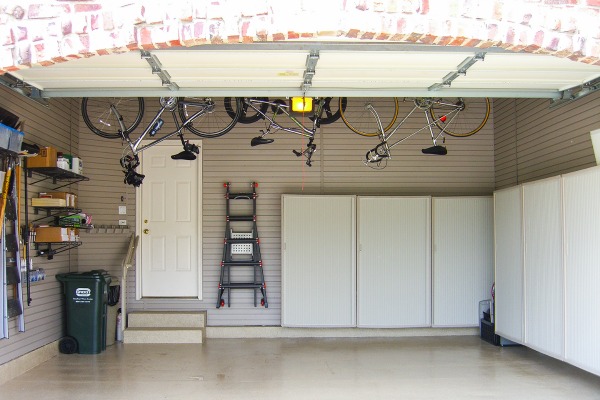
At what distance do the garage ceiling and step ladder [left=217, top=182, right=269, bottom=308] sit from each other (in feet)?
8.66

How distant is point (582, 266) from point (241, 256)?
4380mm

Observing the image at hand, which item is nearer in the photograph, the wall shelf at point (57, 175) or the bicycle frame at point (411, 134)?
the wall shelf at point (57, 175)

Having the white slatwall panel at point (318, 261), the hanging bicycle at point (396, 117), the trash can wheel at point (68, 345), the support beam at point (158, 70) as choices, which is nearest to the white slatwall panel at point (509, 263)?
the hanging bicycle at point (396, 117)

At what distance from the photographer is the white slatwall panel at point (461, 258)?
793 centimetres

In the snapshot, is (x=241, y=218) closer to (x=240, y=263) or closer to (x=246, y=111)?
(x=240, y=263)

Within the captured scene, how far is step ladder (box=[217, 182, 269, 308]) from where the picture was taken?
319 inches

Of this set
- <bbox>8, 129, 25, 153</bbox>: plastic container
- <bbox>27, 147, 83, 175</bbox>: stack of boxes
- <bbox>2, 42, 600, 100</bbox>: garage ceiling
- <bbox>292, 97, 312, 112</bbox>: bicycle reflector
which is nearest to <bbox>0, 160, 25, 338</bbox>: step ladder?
<bbox>8, 129, 25, 153</bbox>: plastic container

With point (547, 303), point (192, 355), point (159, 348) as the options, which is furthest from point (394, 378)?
point (159, 348)

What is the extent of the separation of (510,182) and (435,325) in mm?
2164

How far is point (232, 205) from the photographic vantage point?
8.28 m

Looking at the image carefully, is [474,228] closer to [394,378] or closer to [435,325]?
[435,325]

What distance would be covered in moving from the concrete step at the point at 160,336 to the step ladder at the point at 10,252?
1.80 metres

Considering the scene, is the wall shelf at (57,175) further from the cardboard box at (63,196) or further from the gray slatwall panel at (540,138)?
the gray slatwall panel at (540,138)

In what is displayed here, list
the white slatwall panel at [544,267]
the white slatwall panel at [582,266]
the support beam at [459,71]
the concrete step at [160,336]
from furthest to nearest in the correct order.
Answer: the concrete step at [160,336] → the white slatwall panel at [544,267] → the white slatwall panel at [582,266] → the support beam at [459,71]
